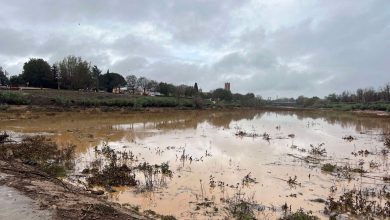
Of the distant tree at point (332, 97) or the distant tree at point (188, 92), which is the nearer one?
the distant tree at point (188, 92)

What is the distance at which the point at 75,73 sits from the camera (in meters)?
73.3

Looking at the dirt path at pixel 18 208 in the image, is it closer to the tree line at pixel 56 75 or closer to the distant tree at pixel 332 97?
the tree line at pixel 56 75

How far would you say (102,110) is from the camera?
5447cm

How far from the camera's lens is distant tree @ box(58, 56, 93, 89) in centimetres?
7325

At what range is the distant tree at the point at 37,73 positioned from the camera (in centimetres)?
7712

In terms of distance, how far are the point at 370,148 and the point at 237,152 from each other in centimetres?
908

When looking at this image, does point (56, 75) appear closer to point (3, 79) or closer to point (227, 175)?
point (3, 79)

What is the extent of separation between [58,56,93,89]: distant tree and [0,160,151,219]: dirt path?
64.8 meters

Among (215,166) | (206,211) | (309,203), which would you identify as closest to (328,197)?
(309,203)

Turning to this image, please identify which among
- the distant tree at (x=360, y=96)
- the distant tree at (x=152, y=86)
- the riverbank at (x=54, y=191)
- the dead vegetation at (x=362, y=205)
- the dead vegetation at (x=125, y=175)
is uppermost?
the distant tree at (x=152, y=86)

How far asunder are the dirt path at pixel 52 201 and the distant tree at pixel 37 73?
71.7 meters

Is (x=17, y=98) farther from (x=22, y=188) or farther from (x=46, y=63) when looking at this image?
(x=22, y=188)

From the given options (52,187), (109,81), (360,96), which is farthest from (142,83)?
(52,187)

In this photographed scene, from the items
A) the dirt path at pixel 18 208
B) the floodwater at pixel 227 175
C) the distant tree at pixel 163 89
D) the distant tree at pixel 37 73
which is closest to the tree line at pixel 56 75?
the distant tree at pixel 37 73
